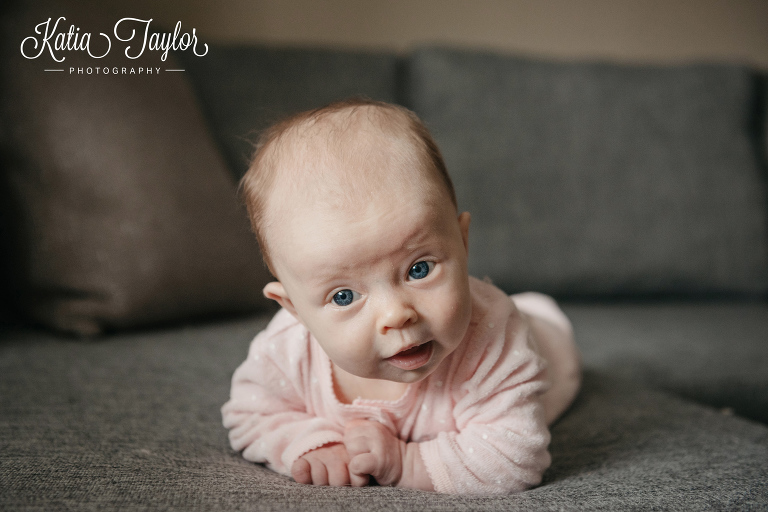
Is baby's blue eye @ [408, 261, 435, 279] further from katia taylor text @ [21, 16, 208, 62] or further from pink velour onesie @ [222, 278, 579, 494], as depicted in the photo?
katia taylor text @ [21, 16, 208, 62]

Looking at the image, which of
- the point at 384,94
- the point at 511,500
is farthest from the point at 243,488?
the point at 384,94

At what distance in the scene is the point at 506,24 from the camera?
2.18 meters

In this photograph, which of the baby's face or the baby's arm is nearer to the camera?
the baby's face

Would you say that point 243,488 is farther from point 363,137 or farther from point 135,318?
point 135,318

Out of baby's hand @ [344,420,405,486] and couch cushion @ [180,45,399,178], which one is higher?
couch cushion @ [180,45,399,178]

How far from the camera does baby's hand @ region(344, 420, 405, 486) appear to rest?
2.14ft

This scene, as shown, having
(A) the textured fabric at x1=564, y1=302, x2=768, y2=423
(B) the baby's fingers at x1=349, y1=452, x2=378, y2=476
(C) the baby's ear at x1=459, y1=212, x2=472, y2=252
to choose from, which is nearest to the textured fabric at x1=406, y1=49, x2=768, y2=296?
(A) the textured fabric at x1=564, y1=302, x2=768, y2=423

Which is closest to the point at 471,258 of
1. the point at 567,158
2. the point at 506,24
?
the point at 567,158

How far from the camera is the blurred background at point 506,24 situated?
6.26ft

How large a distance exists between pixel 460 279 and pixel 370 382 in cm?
23

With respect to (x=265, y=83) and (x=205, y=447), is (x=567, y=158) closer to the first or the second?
→ (x=265, y=83)

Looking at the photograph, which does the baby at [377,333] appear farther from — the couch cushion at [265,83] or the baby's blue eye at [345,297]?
the couch cushion at [265,83]

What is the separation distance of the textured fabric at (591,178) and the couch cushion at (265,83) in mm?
187

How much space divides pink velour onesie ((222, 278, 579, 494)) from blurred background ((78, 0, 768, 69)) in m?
1.38
